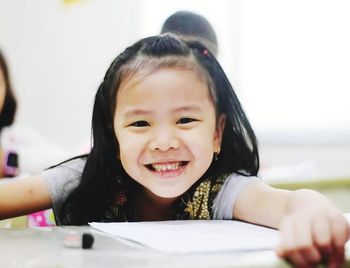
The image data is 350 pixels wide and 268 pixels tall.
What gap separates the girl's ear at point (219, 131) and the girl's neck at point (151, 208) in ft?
0.40

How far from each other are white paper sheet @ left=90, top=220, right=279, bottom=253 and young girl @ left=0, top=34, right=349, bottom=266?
52 mm

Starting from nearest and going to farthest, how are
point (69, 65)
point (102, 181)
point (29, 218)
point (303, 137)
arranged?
point (102, 181)
point (29, 218)
point (303, 137)
point (69, 65)

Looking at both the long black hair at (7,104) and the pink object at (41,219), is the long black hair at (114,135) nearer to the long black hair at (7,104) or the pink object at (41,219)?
the pink object at (41,219)

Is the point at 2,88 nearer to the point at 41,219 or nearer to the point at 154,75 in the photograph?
the point at 41,219

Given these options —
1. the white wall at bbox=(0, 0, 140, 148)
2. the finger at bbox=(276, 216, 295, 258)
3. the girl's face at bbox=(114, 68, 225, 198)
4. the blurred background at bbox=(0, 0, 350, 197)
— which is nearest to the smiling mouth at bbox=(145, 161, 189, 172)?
the girl's face at bbox=(114, 68, 225, 198)

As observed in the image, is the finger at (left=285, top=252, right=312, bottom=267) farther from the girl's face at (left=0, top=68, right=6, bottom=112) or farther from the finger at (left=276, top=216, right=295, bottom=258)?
the girl's face at (left=0, top=68, right=6, bottom=112)

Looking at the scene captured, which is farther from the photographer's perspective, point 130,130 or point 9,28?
point 9,28

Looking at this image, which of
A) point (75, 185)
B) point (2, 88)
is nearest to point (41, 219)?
point (75, 185)

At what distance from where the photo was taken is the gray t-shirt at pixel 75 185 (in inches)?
33.4

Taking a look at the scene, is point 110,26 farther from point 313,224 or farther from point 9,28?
point 313,224

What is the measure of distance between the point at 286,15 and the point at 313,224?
1646mm

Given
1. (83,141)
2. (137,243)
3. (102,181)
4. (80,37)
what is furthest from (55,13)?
(137,243)

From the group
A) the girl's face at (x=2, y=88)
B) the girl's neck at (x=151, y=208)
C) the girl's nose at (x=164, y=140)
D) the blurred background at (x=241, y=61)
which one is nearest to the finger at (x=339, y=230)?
the girl's nose at (x=164, y=140)

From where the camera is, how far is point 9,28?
2068mm
